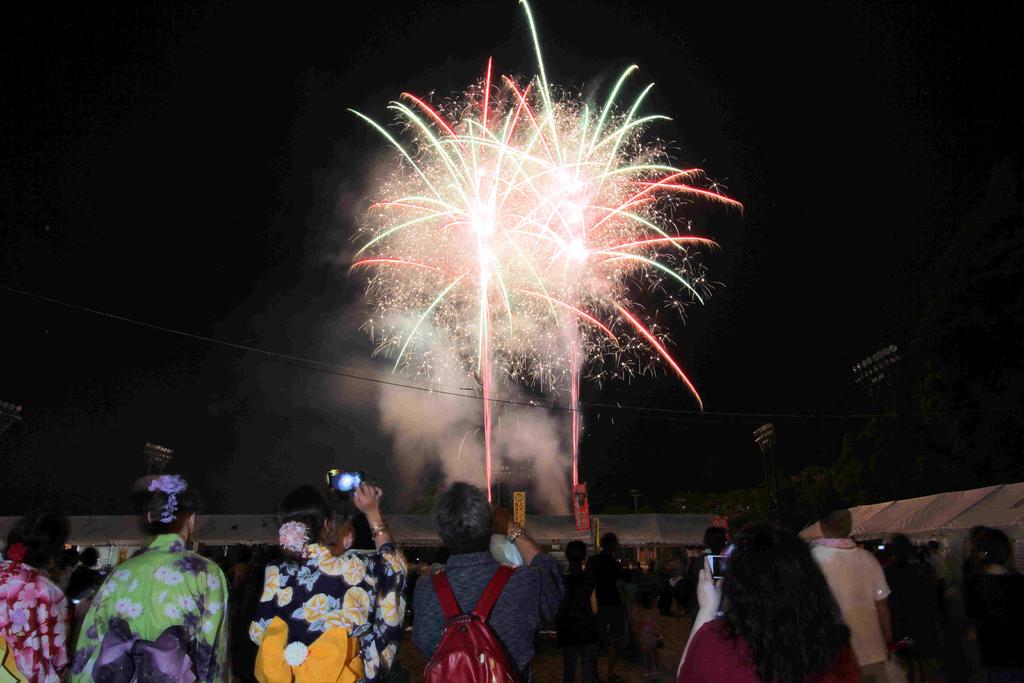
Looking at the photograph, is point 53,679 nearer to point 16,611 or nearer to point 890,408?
point 16,611

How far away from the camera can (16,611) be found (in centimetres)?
346

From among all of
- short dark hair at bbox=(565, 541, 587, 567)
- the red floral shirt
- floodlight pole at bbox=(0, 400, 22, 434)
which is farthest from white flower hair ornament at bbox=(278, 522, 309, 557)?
floodlight pole at bbox=(0, 400, 22, 434)

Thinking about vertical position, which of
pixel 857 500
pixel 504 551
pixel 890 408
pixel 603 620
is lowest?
pixel 603 620

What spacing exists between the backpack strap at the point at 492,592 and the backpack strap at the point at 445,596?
8 centimetres

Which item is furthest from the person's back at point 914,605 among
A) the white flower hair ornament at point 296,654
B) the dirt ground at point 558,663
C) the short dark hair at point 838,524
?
Result: the white flower hair ornament at point 296,654

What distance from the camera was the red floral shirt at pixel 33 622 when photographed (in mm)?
3414

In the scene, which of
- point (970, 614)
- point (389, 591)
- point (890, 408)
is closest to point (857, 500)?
point (890, 408)

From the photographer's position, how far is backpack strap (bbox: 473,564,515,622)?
3096 mm

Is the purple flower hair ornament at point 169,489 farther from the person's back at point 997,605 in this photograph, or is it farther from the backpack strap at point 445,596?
the person's back at point 997,605

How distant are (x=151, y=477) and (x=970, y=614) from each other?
4.51 m

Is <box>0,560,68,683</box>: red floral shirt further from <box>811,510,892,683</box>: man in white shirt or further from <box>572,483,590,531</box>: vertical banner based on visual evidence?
<box>572,483,590,531</box>: vertical banner

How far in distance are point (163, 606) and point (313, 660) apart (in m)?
0.61

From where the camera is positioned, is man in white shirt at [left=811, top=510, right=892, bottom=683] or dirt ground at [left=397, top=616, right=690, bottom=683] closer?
man in white shirt at [left=811, top=510, right=892, bottom=683]

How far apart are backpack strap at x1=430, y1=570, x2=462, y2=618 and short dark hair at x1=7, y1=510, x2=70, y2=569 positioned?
1.88 metres
